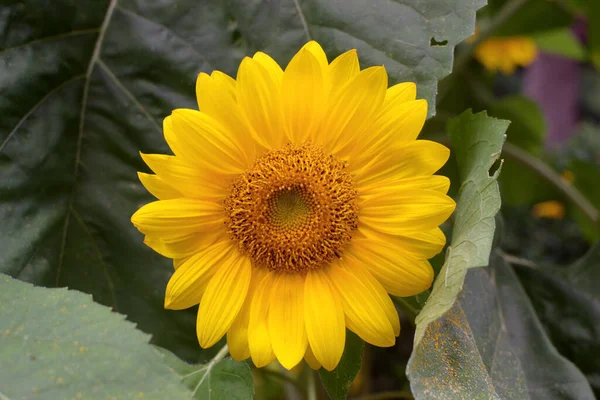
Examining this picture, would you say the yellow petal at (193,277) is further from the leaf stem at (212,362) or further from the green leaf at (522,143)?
the green leaf at (522,143)

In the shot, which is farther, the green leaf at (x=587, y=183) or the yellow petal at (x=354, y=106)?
the green leaf at (x=587, y=183)

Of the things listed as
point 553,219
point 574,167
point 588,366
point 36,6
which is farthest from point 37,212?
point 553,219

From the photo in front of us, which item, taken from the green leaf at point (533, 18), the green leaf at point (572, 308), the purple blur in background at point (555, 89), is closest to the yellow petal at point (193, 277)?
the green leaf at point (572, 308)

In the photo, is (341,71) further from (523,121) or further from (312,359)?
(523,121)

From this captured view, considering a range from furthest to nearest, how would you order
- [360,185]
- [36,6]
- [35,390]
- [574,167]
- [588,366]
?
1. [574,167]
2. [588,366]
3. [36,6]
4. [360,185]
5. [35,390]

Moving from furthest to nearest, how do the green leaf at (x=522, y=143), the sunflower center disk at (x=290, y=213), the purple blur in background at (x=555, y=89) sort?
1. the purple blur in background at (x=555, y=89)
2. the green leaf at (x=522, y=143)
3. the sunflower center disk at (x=290, y=213)

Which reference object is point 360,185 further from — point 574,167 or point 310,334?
point 574,167

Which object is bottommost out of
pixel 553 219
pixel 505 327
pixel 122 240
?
pixel 553 219
